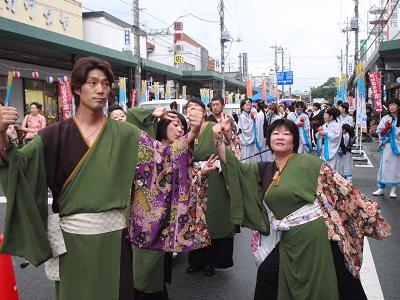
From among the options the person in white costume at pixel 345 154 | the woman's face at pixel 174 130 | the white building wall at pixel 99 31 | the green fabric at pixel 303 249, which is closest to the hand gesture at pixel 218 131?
the green fabric at pixel 303 249

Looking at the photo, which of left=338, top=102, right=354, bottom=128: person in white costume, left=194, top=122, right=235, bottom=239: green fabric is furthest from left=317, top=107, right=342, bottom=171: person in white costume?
left=194, top=122, right=235, bottom=239: green fabric

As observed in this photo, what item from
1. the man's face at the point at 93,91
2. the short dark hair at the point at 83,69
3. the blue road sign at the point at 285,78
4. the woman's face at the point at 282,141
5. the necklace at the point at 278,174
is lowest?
the necklace at the point at 278,174

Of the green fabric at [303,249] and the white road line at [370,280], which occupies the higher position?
the green fabric at [303,249]

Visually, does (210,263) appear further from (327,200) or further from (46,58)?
(46,58)

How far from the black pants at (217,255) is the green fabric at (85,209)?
2099 mm

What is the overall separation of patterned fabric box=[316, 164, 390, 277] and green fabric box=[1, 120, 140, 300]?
1.29m

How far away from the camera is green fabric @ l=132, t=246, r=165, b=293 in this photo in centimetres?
340

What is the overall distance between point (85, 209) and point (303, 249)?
1366 mm

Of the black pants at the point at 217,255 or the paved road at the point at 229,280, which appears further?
the black pants at the point at 217,255

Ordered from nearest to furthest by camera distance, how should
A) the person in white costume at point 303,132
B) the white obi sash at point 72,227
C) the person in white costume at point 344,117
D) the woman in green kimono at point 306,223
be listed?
1. the white obi sash at point 72,227
2. the woman in green kimono at point 306,223
3. the person in white costume at point 344,117
4. the person in white costume at point 303,132

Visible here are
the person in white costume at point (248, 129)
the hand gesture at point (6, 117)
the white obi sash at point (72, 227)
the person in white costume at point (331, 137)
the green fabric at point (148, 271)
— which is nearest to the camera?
the hand gesture at point (6, 117)

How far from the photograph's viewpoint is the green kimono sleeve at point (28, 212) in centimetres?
212

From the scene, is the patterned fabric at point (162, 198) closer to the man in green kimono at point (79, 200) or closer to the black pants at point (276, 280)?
the man in green kimono at point (79, 200)

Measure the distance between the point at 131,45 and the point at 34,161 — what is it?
31253 mm
